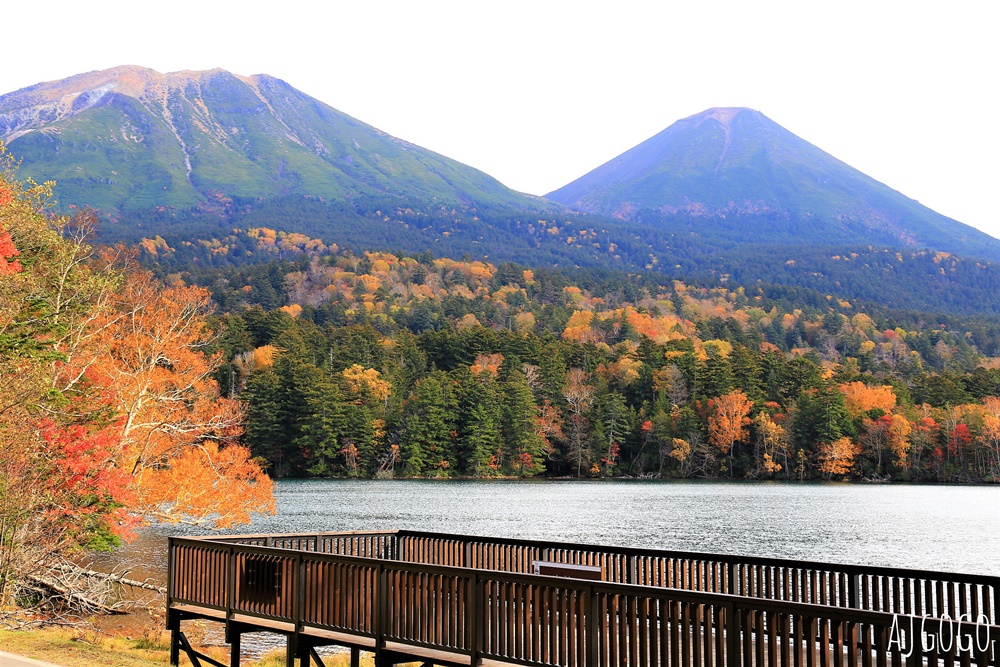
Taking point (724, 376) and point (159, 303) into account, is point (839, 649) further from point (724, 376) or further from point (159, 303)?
point (724, 376)

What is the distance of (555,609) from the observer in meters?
10.2

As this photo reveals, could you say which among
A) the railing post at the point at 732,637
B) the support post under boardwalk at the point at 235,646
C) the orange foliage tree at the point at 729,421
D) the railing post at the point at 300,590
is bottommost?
the orange foliage tree at the point at 729,421

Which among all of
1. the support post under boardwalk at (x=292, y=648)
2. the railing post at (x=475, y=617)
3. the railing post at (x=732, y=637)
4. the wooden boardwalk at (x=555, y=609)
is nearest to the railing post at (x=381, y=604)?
the wooden boardwalk at (x=555, y=609)

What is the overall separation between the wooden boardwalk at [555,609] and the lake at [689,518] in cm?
1381

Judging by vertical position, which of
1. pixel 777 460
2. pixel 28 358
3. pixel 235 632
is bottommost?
pixel 777 460

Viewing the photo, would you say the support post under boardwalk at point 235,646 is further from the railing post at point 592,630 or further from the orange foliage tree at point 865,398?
the orange foliage tree at point 865,398

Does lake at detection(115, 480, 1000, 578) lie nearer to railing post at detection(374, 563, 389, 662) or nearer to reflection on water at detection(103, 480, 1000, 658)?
reflection on water at detection(103, 480, 1000, 658)

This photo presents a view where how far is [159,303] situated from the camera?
37.8 meters

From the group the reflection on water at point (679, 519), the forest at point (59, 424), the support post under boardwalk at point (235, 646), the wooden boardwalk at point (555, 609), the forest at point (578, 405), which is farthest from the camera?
the forest at point (578, 405)

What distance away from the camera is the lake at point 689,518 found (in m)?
37.4

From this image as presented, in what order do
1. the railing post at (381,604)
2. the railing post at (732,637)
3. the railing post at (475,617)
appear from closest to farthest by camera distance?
the railing post at (732,637) < the railing post at (475,617) < the railing post at (381,604)

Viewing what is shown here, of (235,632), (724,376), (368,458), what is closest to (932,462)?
(724,376)

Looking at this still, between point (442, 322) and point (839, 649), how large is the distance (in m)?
130

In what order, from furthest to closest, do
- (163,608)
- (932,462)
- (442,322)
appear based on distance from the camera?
(442,322) → (932,462) → (163,608)
